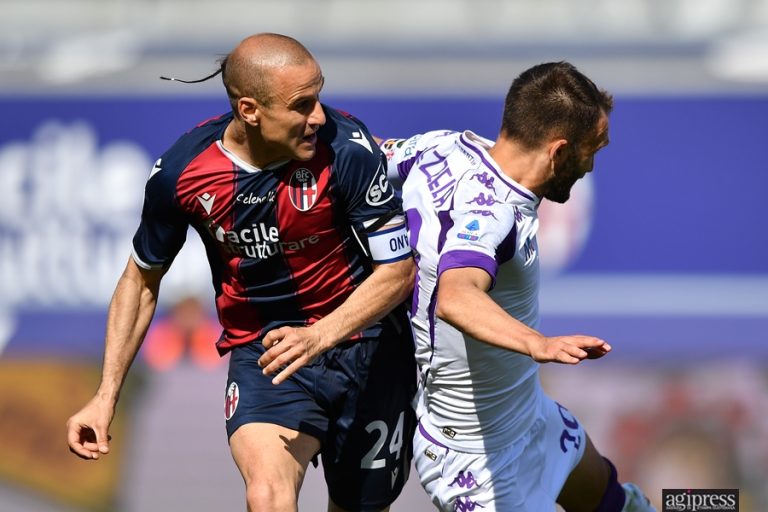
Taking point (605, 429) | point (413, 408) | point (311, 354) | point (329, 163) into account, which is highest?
point (329, 163)

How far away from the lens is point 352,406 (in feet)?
14.6

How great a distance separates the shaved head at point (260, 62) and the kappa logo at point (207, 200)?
35 cm

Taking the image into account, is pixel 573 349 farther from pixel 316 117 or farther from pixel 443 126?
pixel 443 126

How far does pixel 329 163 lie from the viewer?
13.7 feet

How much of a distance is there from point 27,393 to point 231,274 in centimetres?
346

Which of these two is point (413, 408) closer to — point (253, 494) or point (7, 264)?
point (253, 494)

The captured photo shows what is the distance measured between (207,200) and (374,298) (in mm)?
666

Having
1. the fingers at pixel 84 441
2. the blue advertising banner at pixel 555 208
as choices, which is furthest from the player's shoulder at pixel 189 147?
the blue advertising banner at pixel 555 208

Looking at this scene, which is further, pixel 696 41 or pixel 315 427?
pixel 696 41

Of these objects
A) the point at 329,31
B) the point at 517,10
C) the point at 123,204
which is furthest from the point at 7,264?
the point at 517,10

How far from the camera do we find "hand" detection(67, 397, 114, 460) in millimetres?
4043

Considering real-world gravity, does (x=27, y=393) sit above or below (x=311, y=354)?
below
